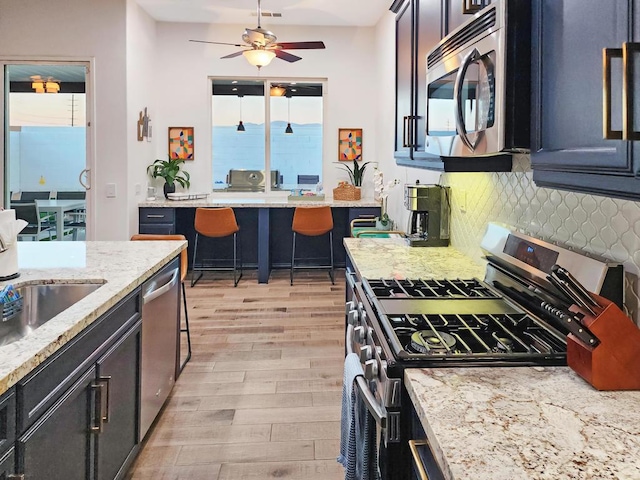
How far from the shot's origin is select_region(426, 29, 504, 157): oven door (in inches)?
57.2

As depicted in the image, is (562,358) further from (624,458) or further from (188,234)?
(188,234)

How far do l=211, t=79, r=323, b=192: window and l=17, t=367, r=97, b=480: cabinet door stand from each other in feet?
17.8

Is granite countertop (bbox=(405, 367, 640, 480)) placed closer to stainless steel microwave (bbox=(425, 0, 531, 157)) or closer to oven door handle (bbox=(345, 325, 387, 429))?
oven door handle (bbox=(345, 325, 387, 429))

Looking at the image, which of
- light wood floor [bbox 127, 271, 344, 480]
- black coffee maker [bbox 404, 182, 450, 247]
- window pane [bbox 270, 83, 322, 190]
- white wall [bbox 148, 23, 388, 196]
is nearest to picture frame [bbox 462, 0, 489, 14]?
black coffee maker [bbox 404, 182, 450, 247]

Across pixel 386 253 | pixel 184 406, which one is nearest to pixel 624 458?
pixel 386 253

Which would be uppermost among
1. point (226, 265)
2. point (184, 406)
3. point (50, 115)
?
point (50, 115)

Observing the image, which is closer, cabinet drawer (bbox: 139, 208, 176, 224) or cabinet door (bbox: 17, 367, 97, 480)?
cabinet door (bbox: 17, 367, 97, 480)

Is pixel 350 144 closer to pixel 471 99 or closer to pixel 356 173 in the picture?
pixel 356 173

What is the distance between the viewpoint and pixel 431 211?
3051 millimetres

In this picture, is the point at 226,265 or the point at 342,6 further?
the point at 226,265

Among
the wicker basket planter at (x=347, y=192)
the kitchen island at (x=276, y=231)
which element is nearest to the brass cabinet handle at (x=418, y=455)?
the kitchen island at (x=276, y=231)

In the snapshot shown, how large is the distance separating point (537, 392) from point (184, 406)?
7.32 ft

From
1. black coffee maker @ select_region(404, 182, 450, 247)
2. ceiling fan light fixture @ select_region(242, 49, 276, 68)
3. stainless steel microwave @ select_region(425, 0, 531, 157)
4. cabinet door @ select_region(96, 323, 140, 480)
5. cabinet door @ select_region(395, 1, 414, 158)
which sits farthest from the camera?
ceiling fan light fixture @ select_region(242, 49, 276, 68)

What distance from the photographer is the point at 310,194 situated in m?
6.48
